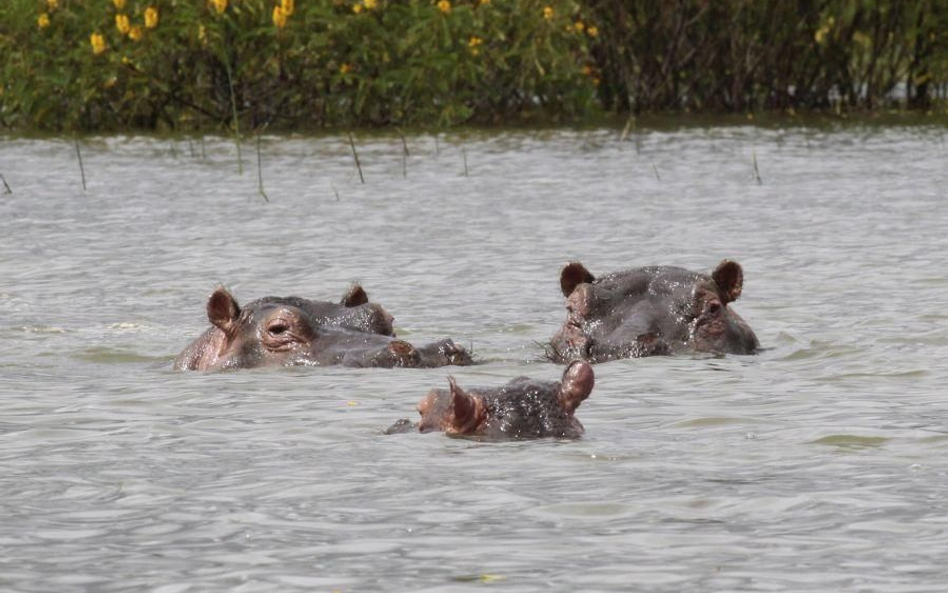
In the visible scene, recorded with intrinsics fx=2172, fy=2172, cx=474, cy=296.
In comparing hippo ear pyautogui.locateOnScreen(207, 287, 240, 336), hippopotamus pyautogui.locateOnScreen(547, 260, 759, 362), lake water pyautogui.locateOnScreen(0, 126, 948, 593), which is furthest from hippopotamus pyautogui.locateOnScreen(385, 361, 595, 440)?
hippo ear pyautogui.locateOnScreen(207, 287, 240, 336)

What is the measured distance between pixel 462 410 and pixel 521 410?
24 centimetres

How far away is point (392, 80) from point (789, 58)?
18.1 feet

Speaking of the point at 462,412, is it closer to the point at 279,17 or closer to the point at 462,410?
the point at 462,410

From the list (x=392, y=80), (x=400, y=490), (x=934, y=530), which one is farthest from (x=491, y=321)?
(x=392, y=80)

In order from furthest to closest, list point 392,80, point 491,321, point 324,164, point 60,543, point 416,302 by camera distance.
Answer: point 392,80 → point 324,164 → point 416,302 → point 491,321 → point 60,543

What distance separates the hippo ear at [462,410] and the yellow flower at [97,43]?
18130 millimetres

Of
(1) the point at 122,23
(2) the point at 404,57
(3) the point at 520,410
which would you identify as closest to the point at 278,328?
(3) the point at 520,410

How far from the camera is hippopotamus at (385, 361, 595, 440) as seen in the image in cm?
692

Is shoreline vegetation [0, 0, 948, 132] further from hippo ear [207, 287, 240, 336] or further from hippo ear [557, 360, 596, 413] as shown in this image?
hippo ear [557, 360, 596, 413]

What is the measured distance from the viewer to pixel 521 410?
701 centimetres

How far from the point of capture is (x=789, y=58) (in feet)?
90.1

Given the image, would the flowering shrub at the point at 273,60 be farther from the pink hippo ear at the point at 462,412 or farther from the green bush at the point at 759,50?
the pink hippo ear at the point at 462,412

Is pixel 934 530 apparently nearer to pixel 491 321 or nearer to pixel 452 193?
pixel 491 321

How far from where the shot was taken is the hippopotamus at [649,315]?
9.20 m
